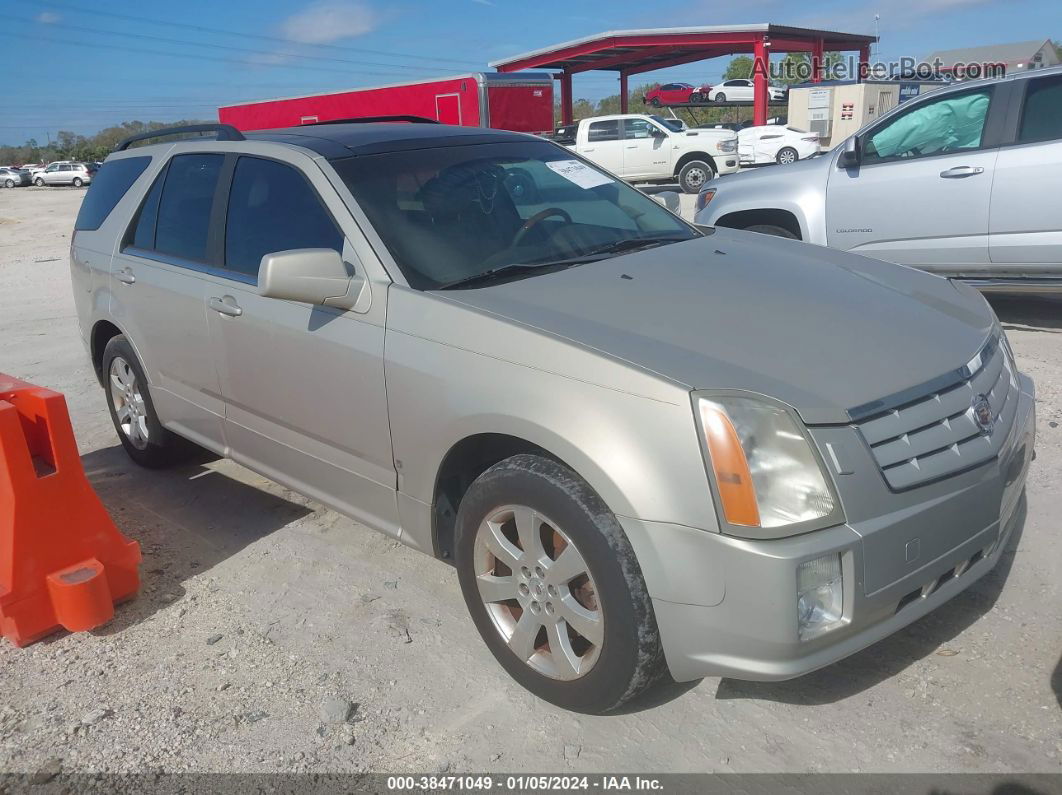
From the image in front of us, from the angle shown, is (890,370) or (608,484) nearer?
(608,484)

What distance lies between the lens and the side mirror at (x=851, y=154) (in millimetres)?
6762

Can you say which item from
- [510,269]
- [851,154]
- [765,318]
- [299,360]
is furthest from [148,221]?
[851,154]

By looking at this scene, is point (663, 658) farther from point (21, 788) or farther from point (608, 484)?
point (21, 788)

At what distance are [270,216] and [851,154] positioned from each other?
476cm

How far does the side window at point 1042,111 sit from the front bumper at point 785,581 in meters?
4.71

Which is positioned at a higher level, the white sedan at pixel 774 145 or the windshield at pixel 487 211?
the windshield at pixel 487 211

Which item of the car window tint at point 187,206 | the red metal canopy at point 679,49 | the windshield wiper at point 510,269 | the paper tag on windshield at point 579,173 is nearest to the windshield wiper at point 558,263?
the windshield wiper at point 510,269

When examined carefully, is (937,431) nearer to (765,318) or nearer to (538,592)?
(765,318)

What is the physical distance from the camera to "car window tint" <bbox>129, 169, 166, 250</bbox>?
451 cm

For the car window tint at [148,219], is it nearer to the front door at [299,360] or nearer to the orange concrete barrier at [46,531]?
the front door at [299,360]

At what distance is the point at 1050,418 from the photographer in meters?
4.79

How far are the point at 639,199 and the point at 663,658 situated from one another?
2.41 metres

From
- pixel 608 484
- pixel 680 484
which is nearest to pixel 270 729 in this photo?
pixel 608 484

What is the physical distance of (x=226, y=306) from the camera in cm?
377
